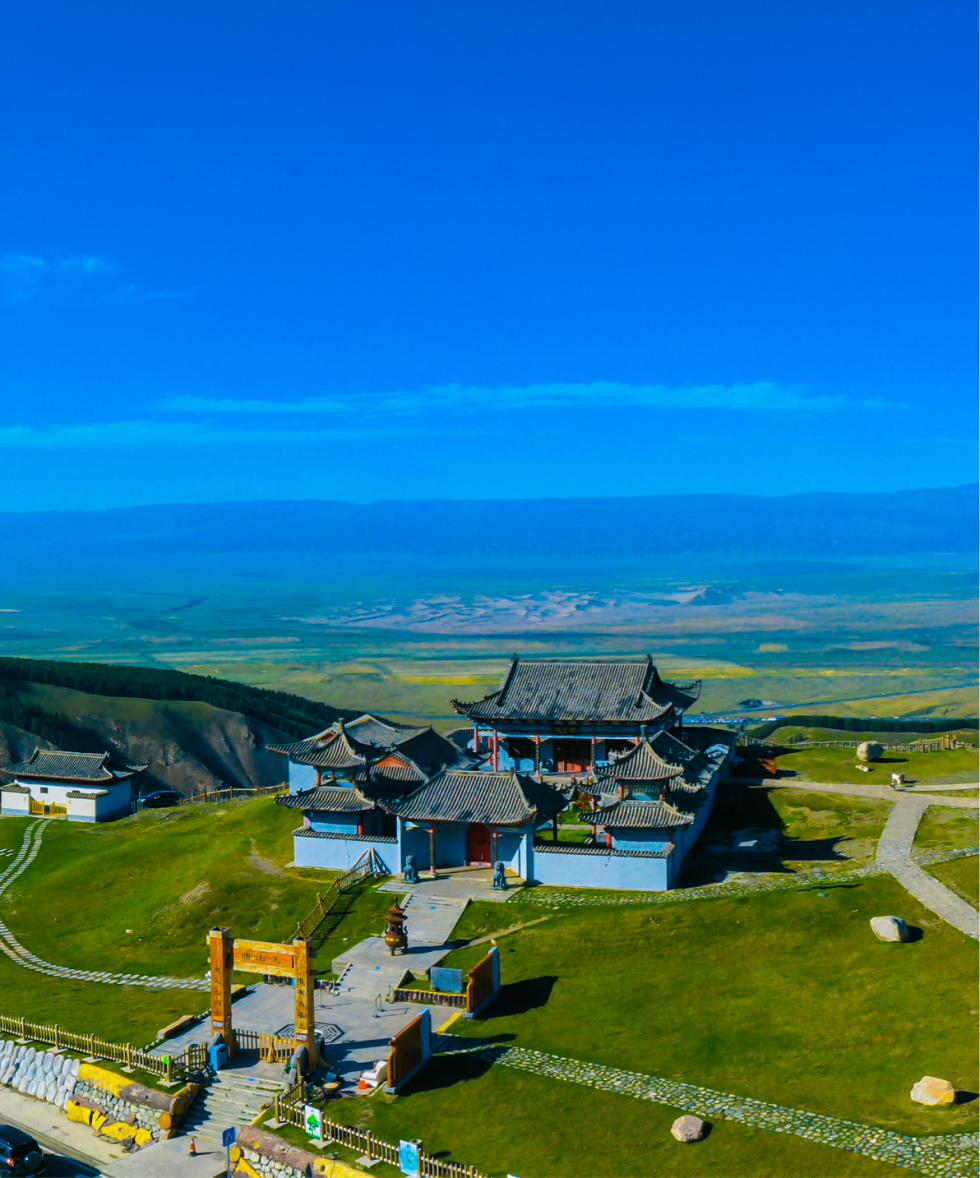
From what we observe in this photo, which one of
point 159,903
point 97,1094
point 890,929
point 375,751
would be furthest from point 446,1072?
point 375,751

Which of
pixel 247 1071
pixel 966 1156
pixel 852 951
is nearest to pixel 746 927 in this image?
pixel 852 951

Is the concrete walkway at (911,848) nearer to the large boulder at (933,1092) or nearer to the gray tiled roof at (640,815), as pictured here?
the gray tiled roof at (640,815)

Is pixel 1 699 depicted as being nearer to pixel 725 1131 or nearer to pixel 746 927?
pixel 746 927

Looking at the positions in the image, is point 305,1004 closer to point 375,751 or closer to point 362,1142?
point 362,1142

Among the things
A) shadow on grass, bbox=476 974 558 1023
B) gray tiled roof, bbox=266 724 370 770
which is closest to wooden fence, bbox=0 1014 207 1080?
shadow on grass, bbox=476 974 558 1023

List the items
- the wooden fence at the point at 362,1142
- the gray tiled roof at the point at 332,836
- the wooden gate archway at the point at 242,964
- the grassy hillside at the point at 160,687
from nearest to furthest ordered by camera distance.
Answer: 1. the wooden fence at the point at 362,1142
2. the wooden gate archway at the point at 242,964
3. the gray tiled roof at the point at 332,836
4. the grassy hillside at the point at 160,687

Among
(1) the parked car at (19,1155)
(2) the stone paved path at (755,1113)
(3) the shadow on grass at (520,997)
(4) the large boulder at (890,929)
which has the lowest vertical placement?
(1) the parked car at (19,1155)

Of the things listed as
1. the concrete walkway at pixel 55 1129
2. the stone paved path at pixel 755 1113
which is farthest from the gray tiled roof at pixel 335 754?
the stone paved path at pixel 755 1113
